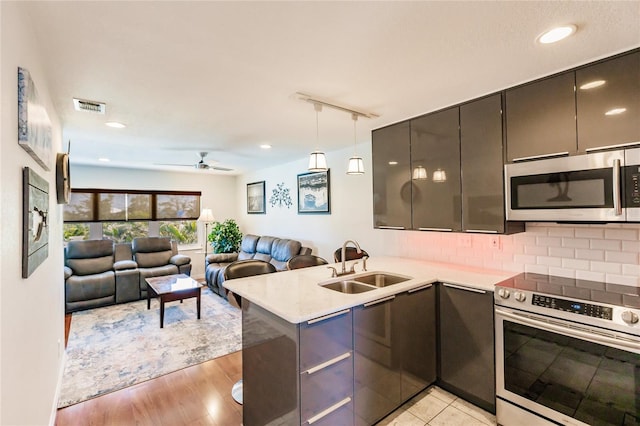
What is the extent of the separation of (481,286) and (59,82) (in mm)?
3435

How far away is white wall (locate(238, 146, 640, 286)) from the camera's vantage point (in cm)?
209

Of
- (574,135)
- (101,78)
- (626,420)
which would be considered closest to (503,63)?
(574,135)

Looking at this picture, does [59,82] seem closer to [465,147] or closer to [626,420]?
[465,147]

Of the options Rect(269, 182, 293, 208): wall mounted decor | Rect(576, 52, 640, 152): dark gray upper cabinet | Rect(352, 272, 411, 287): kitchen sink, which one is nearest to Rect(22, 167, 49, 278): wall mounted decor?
Rect(352, 272, 411, 287): kitchen sink

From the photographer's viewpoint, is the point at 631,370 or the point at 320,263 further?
the point at 320,263

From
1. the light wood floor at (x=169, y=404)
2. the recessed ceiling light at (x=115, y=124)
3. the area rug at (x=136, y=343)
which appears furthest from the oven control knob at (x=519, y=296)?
the recessed ceiling light at (x=115, y=124)

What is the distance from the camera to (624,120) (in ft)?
5.85

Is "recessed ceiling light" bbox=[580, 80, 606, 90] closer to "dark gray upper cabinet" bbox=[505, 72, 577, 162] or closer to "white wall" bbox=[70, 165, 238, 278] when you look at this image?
"dark gray upper cabinet" bbox=[505, 72, 577, 162]

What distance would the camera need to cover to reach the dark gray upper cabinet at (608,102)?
175cm

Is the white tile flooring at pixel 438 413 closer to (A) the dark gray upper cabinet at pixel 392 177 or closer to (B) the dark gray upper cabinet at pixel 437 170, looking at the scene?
(B) the dark gray upper cabinet at pixel 437 170

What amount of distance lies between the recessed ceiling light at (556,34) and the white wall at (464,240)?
1.37 meters

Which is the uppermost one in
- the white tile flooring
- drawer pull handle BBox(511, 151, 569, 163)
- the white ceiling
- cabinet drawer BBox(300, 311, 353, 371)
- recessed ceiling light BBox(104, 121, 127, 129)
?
recessed ceiling light BBox(104, 121, 127, 129)

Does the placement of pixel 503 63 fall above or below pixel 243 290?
above

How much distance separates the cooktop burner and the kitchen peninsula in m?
0.20
